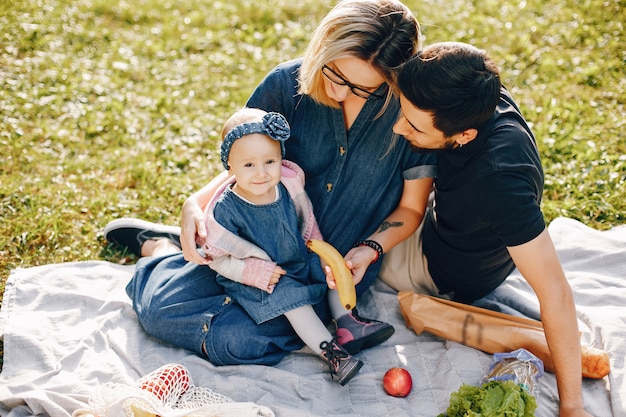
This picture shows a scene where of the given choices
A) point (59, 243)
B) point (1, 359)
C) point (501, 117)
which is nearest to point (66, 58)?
point (59, 243)

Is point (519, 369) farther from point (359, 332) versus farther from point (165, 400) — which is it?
point (165, 400)

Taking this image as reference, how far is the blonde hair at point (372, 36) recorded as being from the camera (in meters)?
3.11

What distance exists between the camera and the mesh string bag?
3.02 meters

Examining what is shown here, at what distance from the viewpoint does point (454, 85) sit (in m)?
2.85

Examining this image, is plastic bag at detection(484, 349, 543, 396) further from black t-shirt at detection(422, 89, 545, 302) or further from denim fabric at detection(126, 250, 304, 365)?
denim fabric at detection(126, 250, 304, 365)

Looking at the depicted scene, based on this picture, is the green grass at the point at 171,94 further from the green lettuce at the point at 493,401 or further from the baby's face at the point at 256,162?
the green lettuce at the point at 493,401

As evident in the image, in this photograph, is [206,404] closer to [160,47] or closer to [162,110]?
[162,110]

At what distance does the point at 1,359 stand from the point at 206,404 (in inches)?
52.2

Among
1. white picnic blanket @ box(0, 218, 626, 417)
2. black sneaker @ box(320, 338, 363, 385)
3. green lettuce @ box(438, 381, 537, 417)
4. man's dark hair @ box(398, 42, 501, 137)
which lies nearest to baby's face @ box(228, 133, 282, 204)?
man's dark hair @ box(398, 42, 501, 137)

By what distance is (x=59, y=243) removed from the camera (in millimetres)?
4547

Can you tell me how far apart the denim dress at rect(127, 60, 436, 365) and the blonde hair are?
1.14 feet

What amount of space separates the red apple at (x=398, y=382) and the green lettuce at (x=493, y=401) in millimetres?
308

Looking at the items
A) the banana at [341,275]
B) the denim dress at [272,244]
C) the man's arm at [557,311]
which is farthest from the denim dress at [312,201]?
the man's arm at [557,311]

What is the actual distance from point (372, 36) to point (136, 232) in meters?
2.26
